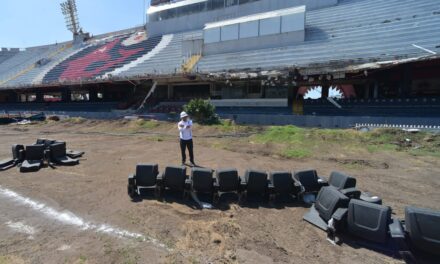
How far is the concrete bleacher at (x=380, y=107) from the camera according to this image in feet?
51.7

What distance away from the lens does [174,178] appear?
6.28 meters

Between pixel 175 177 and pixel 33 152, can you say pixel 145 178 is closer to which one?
pixel 175 177

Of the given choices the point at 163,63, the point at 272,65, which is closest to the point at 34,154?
the point at 272,65

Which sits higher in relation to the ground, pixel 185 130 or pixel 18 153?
pixel 185 130

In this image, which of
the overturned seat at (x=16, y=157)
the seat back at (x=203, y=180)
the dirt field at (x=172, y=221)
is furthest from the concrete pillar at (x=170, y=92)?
the seat back at (x=203, y=180)

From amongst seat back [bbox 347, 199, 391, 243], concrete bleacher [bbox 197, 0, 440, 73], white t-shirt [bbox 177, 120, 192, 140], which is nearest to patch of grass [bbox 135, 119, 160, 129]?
concrete bleacher [bbox 197, 0, 440, 73]

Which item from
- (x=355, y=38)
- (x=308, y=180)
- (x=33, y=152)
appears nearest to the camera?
(x=308, y=180)

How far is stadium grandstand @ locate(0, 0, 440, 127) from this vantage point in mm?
18062

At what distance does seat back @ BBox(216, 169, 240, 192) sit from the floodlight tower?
53.6 m

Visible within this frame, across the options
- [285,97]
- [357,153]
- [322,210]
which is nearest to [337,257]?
[322,210]

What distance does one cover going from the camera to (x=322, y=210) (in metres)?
5.04

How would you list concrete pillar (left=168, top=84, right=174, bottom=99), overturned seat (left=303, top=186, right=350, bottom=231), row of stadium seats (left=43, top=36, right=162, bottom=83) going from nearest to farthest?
overturned seat (left=303, top=186, right=350, bottom=231) → concrete pillar (left=168, top=84, right=174, bottom=99) → row of stadium seats (left=43, top=36, right=162, bottom=83)

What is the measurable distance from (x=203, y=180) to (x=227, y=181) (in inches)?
20.0

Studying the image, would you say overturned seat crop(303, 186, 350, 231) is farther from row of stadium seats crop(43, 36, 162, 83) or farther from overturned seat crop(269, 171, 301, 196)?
row of stadium seats crop(43, 36, 162, 83)
